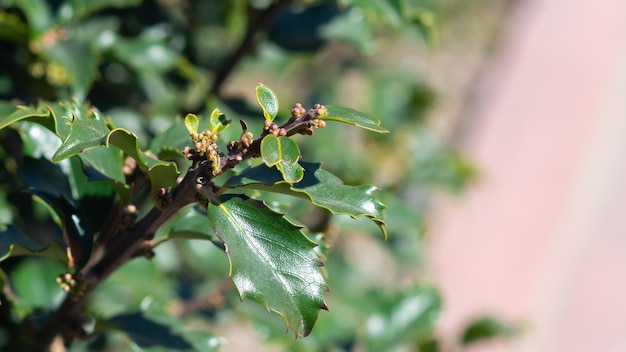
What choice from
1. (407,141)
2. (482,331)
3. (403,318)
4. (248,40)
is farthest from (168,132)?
(407,141)

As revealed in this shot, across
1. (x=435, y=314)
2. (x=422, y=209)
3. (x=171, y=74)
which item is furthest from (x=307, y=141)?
(x=422, y=209)

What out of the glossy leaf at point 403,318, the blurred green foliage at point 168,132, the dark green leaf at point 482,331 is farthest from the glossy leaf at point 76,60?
the dark green leaf at point 482,331

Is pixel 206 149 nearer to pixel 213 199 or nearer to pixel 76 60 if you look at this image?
pixel 213 199

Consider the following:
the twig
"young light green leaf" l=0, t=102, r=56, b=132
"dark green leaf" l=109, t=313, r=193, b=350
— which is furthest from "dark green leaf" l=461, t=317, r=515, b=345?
"young light green leaf" l=0, t=102, r=56, b=132

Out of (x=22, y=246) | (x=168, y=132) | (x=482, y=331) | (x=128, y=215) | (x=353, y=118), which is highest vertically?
(x=482, y=331)

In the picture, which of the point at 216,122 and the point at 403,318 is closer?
the point at 216,122

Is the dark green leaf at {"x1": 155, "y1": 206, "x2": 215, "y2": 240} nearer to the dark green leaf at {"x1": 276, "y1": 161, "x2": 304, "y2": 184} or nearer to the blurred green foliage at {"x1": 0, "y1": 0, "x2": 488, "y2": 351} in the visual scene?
the blurred green foliage at {"x1": 0, "y1": 0, "x2": 488, "y2": 351}

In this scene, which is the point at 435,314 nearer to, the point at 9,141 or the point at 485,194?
the point at 9,141
